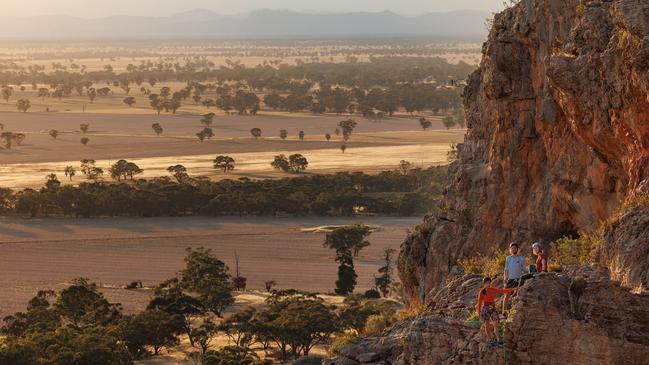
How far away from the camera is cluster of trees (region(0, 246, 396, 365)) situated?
29.1 metres

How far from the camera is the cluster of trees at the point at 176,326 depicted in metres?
29.1

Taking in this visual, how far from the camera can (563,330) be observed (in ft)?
33.9

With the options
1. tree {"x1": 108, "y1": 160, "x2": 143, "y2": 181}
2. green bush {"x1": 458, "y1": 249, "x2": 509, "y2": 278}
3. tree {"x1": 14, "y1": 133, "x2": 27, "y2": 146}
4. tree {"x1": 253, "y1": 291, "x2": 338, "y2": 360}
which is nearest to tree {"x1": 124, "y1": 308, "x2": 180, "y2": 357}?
tree {"x1": 253, "y1": 291, "x2": 338, "y2": 360}

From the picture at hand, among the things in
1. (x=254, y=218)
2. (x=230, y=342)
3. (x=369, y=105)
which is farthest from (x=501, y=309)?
(x=369, y=105)

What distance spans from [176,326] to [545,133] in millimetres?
19853

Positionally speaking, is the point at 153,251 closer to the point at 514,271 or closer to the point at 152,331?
the point at 152,331

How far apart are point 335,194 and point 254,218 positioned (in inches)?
257

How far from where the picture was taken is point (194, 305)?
125ft

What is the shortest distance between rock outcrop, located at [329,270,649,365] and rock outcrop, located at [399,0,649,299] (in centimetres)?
322

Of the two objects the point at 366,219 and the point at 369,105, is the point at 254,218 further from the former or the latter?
the point at 369,105

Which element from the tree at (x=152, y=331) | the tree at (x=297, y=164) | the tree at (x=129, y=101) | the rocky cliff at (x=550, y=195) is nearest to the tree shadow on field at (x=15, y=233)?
the tree at (x=152, y=331)

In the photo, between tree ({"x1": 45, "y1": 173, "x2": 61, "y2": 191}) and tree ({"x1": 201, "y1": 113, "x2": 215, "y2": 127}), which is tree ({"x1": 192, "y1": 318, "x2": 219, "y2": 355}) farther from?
tree ({"x1": 201, "y1": 113, "x2": 215, "y2": 127})

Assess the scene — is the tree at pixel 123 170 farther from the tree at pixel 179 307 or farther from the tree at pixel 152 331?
the tree at pixel 152 331

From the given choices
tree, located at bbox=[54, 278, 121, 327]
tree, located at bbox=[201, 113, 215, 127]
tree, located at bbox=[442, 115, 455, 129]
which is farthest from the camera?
tree, located at bbox=[201, 113, 215, 127]
